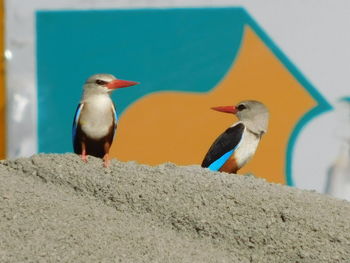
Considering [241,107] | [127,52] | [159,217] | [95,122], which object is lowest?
[159,217]

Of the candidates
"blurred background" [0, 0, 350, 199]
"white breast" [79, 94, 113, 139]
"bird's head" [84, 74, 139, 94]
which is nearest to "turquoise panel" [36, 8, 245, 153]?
"blurred background" [0, 0, 350, 199]

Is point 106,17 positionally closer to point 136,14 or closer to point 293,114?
point 136,14

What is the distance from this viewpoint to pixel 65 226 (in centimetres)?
286

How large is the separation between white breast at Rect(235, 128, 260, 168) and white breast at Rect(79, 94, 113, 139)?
613mm

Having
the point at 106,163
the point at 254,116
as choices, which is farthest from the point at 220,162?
the point at 106,163

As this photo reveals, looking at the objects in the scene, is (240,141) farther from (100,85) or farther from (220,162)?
(100,85)

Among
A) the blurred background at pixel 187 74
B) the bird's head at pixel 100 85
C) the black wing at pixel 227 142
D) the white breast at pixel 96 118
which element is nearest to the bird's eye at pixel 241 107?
the black wing at pixel 227 142

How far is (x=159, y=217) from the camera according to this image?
3.00 m

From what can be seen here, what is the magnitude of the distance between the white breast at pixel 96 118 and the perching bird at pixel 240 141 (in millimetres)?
558

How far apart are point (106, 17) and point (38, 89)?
59cm

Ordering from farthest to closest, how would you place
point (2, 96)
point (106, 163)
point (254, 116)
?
point (2, 96) → point (254, 116) → point (106, 163)

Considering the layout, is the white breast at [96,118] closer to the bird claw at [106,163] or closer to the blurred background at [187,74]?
the bird claw at [106,163]

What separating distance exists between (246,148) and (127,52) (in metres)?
1.37

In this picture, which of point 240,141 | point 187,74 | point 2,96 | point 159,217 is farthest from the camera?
point 2,96
